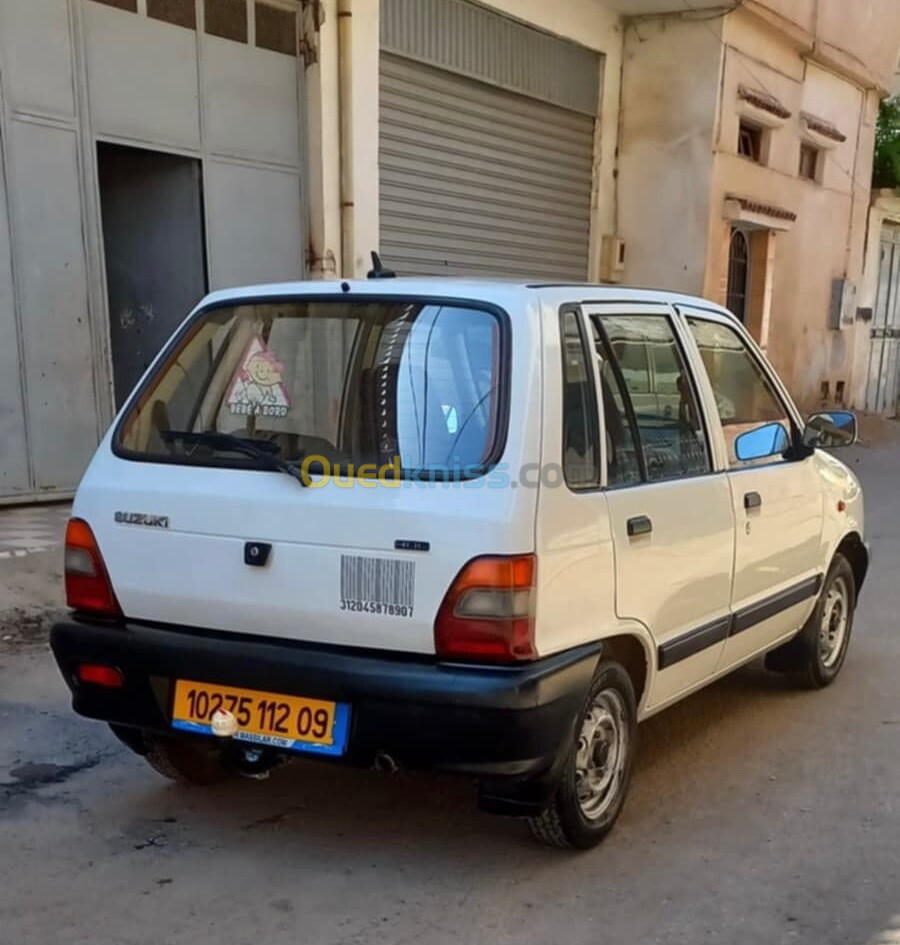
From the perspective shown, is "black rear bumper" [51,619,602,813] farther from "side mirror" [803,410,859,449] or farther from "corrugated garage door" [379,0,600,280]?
"corrugated garage door" [379,0,600,280]

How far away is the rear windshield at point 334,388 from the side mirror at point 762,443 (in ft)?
4.54

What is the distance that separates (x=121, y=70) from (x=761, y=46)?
8.90 m

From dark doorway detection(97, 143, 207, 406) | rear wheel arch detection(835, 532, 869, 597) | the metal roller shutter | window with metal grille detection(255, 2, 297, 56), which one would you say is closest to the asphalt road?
rear wheel arch detection(835, 532, 869, 597)

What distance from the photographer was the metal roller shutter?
9328 millimetres

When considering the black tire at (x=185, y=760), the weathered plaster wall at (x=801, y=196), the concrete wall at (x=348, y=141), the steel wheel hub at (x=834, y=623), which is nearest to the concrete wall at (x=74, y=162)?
the concrete wall at (x=348, y=141)

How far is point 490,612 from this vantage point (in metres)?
2.54

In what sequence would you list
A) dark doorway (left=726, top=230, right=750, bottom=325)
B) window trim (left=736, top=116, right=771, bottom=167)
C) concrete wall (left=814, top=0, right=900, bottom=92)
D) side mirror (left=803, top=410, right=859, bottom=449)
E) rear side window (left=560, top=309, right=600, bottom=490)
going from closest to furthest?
rear side window (left=560, top=309, right=600, bottom=490) → side mirror (left=803, top=410, right=859, bottom=449) → window trim (left=736, top=116, right=771, bottom=167) → dark doorway (left=726, top=230, right=750, bottom=325) → concrete wall (left=814, top=0, right=900, bottom=92)

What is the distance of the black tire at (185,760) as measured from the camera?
3.29 metres

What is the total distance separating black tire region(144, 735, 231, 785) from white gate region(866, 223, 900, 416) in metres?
16.4

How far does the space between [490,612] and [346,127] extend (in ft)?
22.3

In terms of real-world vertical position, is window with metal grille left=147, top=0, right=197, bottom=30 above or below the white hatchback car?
above

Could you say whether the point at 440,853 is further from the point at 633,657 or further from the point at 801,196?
the point at 801,196

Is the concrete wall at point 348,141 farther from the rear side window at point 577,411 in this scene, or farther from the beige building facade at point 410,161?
the rear side window at point 577,411

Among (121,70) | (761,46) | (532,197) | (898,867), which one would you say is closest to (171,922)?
(898,867)
